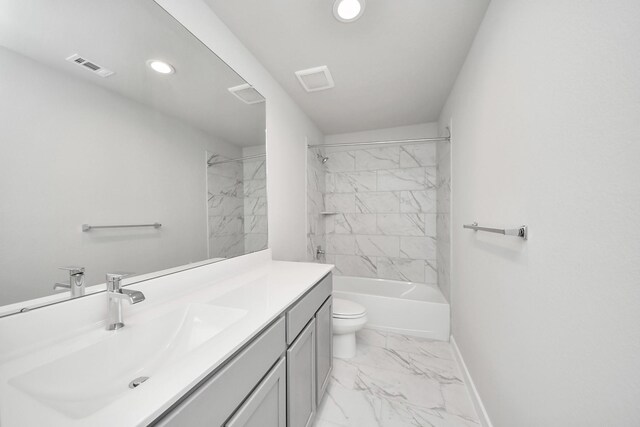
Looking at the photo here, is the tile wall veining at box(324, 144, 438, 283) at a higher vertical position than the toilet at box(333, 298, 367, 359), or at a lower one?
higher

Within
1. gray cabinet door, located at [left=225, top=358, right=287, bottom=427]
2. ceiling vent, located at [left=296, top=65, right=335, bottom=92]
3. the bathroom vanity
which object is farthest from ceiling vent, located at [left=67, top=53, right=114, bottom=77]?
ceiling vent, located at [left=296, top=65, right=335, bottom=92]

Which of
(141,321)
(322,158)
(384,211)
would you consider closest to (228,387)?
(141,321)

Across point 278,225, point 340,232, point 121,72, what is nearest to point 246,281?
point 278,225

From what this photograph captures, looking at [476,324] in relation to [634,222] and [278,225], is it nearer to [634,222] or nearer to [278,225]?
[634,222]

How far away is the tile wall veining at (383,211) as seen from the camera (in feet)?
9.97

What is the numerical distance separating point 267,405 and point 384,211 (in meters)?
2.72

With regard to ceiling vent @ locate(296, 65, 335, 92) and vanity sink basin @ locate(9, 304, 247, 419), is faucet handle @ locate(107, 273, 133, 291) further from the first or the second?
ceiling vent @ locate(296, 65, 335, 92)

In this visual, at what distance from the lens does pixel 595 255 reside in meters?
0.59

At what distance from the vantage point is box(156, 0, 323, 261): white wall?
51.1 inches

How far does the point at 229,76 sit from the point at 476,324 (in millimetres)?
2302

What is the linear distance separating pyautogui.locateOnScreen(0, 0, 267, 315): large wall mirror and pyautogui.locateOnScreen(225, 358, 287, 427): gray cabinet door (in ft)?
2.21

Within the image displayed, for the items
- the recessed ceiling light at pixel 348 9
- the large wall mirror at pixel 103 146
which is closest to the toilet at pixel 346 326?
the large wall mirror at pixel 103 146

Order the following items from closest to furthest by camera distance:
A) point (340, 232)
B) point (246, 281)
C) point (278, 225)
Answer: point (246, 281), point (278, 225), point (340, 232)

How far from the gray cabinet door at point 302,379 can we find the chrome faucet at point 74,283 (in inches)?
30.8
